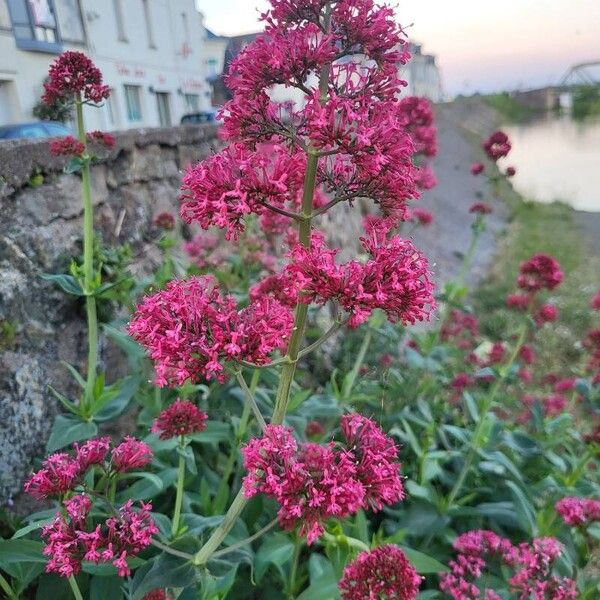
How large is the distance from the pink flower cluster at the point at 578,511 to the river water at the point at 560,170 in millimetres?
10463

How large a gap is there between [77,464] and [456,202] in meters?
9.95

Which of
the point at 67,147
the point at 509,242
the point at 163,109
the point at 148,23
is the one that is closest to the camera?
the point at 67,147

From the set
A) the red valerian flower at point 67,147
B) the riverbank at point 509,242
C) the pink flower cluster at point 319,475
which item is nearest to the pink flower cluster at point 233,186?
the pink flower cluster at point 319,475

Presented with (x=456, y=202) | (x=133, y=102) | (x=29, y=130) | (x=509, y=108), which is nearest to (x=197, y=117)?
(x=133, y=102)

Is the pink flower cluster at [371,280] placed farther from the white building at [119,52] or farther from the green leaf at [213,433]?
the white building at [119,52]

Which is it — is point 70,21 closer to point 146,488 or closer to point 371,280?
point 146,488

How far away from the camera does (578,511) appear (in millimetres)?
1523

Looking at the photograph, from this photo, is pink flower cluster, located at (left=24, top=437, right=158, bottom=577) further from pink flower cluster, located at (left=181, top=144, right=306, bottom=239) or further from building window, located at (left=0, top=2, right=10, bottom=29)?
building window, located at (left=0, top=2, right=10, bottom=29)

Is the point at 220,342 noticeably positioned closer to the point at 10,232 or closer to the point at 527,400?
the point at 10,232

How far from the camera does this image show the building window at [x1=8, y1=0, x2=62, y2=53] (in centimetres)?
166

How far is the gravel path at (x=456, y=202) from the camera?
285 inches

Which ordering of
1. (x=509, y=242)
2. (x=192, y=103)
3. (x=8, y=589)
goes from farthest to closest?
(x=509, y=242) < (x=192, y=103) < (x=8, y=589)

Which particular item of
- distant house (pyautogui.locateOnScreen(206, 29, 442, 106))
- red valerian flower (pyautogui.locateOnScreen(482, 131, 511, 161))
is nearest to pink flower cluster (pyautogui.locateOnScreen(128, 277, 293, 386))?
distant house (pyautogui.locateOnScreen(206, 29, 442, 106))

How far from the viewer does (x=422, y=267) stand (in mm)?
830
